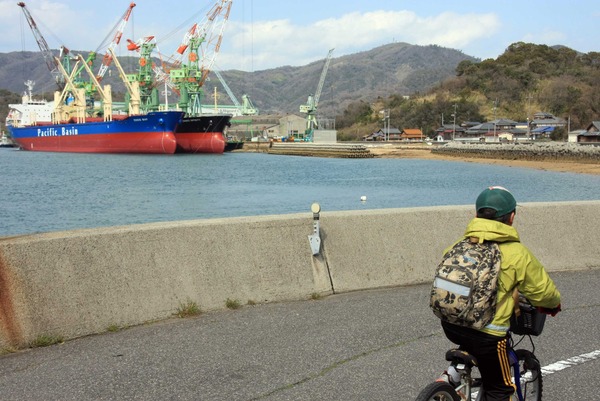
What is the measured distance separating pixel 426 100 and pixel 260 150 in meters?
54.9

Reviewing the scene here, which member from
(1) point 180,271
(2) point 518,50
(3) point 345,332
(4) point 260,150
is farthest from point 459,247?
(2) point 518,50

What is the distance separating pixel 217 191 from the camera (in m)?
42.9

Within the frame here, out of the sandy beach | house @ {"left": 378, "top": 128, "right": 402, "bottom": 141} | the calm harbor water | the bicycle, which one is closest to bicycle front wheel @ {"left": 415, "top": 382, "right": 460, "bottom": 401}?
the bicycle

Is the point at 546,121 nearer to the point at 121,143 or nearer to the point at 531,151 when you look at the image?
the point at 531,151

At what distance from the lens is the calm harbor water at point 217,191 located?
3042 centimetres

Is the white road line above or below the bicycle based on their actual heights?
below

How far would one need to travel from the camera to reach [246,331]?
237 inches

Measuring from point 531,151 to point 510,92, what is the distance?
74.7 metres

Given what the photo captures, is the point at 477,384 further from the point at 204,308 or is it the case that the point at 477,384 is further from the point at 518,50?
the point at 518,50

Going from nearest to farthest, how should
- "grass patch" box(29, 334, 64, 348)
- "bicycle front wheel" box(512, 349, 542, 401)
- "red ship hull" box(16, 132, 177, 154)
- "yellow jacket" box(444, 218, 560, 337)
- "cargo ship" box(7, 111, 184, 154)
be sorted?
"yellow jacket" box(444, 218, 560, 337), "bicycle front wheel" box(512, 349, 542, 401), "grass patch" box(29, 334, 64, 348), "cargo ship" box(7, 111, 184, 154), "red ship hull" box(16, 132, 177, 154)

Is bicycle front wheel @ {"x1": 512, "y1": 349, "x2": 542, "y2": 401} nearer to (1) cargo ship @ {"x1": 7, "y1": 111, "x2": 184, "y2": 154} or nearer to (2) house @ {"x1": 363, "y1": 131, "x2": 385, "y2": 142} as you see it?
(1) cargo ship @ {"x1": 7, "y1": 111, "x2": 184, "y2": 154}

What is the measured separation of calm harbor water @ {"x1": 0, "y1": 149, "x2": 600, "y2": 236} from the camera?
1198 inches

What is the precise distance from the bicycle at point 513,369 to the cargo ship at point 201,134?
8762cm

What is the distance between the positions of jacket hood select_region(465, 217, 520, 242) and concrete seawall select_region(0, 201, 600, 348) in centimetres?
369
